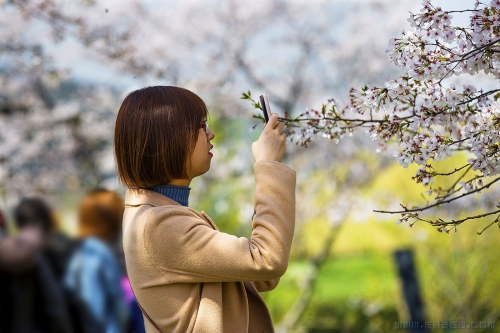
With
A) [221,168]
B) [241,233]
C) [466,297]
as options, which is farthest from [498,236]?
[221,168]

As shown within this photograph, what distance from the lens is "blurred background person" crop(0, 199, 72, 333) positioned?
2322mm

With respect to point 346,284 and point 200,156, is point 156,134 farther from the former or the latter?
point 346,284

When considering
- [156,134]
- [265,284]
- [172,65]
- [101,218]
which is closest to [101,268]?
[101,218]

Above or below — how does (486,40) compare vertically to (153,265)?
above

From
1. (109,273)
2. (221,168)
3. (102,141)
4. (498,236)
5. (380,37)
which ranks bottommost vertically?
(109,273)

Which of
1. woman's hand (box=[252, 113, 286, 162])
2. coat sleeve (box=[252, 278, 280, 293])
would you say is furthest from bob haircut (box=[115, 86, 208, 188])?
coat sleeve (box=[252, 278, 280, 293])

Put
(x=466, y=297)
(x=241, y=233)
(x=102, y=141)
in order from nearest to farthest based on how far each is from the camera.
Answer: (x=466, y=297), (x=241, y=233), (x=102, y=141)

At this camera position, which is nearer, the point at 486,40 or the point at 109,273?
the point at 486,40

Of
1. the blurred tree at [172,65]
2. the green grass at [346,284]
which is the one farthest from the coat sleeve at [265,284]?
the green grass at [346,284]

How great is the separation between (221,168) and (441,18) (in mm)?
4787

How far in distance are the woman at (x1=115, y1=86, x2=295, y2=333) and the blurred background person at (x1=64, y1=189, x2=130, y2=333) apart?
4.83 feet

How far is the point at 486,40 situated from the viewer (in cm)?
101

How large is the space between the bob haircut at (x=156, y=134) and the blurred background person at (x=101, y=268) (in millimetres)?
1503

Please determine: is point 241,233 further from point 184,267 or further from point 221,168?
point 184,267
